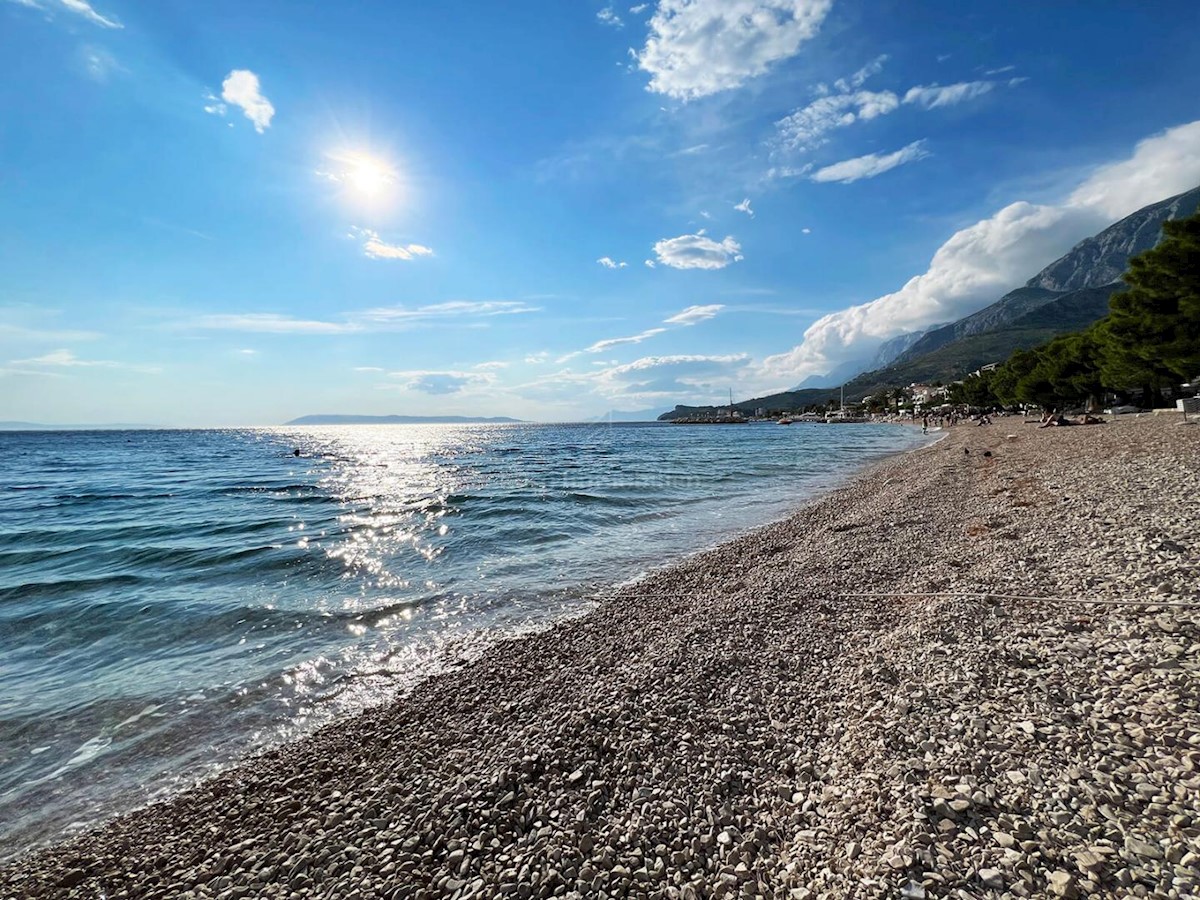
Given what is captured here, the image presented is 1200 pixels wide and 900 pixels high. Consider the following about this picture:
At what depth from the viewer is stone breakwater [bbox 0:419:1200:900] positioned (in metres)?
3.70

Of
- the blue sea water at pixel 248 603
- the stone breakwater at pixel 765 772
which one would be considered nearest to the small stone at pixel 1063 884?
the stone breakwater at pixel 765 772

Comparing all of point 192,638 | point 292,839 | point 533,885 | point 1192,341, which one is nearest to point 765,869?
point 533,885

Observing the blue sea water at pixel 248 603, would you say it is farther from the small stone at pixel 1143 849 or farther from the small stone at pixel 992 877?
the small stone at pixel 1143 849

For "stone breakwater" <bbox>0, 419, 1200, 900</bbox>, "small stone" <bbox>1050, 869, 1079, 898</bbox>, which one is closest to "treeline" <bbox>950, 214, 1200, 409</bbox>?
"stone breakwater" <bbox>0, 419, 1200, 900</bbox>

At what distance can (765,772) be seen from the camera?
4.98 metres

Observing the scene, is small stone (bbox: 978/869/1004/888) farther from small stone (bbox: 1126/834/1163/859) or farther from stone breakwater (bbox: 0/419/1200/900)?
small stone (bbox: 1126/834/1163/859)

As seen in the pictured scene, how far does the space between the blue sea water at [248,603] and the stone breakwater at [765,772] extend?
1.21m

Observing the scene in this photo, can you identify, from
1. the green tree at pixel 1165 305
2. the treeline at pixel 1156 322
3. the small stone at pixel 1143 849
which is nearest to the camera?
the small stone at pixel 1143 849

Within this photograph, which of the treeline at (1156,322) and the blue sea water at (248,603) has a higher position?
the treeline at (1156,322)

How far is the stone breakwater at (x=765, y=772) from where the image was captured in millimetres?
3701

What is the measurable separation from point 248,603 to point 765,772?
1277 centimetres

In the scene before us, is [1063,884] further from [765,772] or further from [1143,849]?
[765,772]

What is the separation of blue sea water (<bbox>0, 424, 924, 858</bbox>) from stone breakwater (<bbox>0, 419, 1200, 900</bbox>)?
121cm

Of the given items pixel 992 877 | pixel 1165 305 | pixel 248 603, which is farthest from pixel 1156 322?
pixel 248 603
